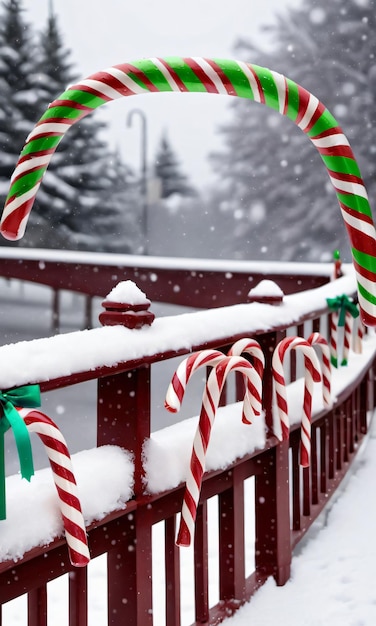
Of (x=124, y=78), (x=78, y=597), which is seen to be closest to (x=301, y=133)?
(x=78, y=597)

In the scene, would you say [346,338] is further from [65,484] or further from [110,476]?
[65,484]

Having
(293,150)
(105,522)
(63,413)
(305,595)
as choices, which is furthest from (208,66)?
(293,150)

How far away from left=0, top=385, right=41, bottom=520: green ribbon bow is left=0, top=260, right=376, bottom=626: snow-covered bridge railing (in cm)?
2

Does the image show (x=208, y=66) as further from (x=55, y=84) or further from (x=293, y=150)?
(x=55, y=84)

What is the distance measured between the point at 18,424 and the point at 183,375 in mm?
601

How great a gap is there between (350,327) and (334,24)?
69.2ft

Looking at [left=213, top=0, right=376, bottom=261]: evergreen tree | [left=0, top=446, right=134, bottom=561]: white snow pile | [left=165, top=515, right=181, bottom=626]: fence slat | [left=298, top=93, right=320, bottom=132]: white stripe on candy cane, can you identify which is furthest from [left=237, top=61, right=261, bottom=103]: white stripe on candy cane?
[left=213, top=0, right=376, bottom=261]: evergreen tree

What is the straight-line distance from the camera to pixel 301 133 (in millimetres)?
24203

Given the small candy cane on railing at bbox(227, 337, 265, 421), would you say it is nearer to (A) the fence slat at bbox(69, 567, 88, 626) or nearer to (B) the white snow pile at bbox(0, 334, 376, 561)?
(B) the white snow pile at bbox(0, 334, 376, 561)

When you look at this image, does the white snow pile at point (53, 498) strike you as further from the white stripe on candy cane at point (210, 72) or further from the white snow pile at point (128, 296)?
the white stripe on candy cane at point (210, 72)

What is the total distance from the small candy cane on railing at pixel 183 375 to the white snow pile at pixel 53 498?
0.27 metres

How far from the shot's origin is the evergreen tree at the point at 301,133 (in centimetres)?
2259

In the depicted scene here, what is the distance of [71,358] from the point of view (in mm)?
1803

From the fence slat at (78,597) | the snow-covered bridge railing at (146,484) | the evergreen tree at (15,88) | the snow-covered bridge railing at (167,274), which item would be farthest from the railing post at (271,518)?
the evergreen tree at (15,88)
